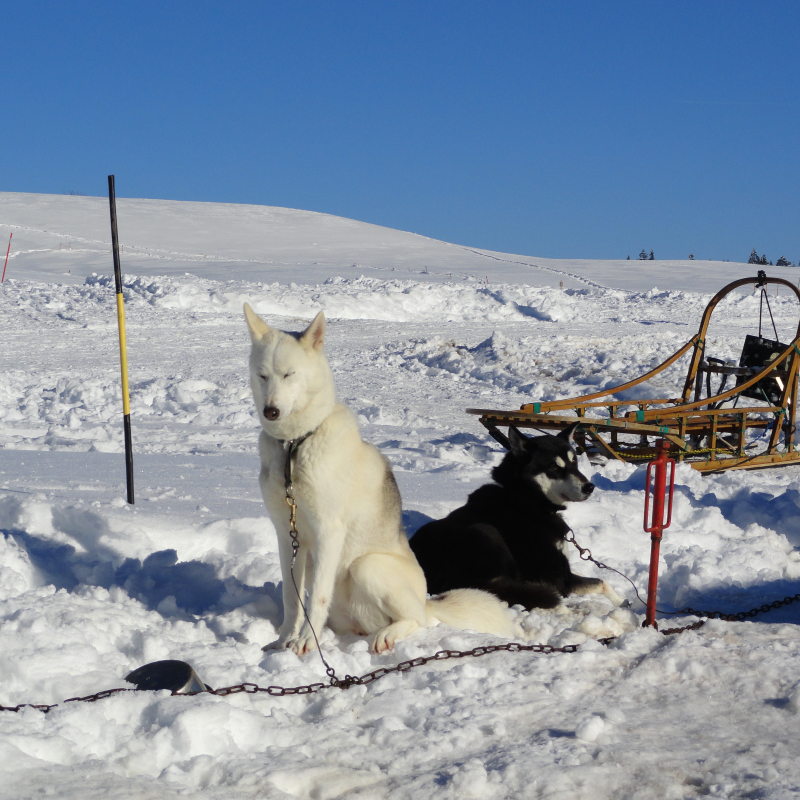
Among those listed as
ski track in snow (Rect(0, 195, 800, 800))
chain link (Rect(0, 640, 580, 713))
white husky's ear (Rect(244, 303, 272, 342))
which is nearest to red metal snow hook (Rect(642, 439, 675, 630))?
ski track in snow (Rect(0, 195, 800, 800))

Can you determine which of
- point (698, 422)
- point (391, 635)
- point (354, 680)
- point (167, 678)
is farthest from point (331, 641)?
point (698, 422)

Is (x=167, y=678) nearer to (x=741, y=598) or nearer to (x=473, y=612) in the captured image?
(x=473, y=612)

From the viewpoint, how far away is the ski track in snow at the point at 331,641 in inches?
88.5

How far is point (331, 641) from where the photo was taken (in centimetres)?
339

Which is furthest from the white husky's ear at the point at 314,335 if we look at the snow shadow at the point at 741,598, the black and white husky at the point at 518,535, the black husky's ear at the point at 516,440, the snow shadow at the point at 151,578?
the snow shadow at the point at 741,598

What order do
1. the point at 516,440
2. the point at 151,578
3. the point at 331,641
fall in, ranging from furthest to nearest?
the point at 516,440
the point at 151,578
the point at 331,641

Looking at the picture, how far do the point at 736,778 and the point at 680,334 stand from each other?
1130cm

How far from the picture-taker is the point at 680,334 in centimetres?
1270

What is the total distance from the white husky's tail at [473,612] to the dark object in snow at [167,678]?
1.12m

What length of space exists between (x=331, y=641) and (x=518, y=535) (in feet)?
5.01

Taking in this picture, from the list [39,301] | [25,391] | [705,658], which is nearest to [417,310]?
[39,301]

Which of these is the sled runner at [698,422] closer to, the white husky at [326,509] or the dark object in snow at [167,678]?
the white husky at [326,509]

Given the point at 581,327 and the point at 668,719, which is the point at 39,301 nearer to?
the point at 581,327

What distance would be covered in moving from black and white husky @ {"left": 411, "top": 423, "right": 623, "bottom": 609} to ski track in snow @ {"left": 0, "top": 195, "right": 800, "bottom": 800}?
224 mm
